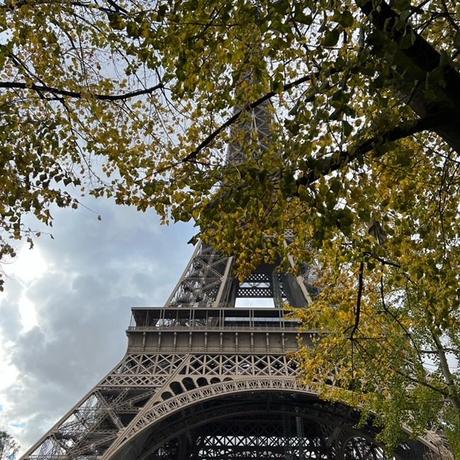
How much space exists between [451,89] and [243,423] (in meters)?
34.7

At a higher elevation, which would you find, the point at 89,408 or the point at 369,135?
the point at 89,408

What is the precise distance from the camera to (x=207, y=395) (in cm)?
2200

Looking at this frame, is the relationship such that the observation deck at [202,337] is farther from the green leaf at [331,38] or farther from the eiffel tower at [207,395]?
the green leaf at [331,38]

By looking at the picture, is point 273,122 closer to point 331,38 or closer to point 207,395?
point 331,38

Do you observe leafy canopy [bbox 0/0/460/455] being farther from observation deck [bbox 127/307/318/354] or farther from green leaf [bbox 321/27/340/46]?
observation deck [bbox 127/307/318/354]

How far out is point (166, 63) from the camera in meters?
5.67

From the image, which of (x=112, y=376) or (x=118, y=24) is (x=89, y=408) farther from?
(x=118, y=24)

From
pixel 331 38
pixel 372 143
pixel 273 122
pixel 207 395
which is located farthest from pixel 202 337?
pixel 331 38

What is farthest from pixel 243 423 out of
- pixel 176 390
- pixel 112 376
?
pixel 112 376

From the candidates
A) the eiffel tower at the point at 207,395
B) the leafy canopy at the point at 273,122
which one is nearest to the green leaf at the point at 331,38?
the leafy canopy at the point at 273,122

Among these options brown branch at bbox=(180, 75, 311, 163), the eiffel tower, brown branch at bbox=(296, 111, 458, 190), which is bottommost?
brown branch at bbox=(296, 111, 458, 190)

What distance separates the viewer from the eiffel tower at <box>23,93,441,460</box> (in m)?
21.1

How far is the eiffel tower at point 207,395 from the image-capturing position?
21.1 metres

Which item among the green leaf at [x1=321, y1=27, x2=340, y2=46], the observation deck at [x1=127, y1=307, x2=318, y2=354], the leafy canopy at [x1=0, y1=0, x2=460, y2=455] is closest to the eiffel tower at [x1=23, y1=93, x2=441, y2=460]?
the observation deck at [x1=127, y1=307, x2=318, y2=354]
